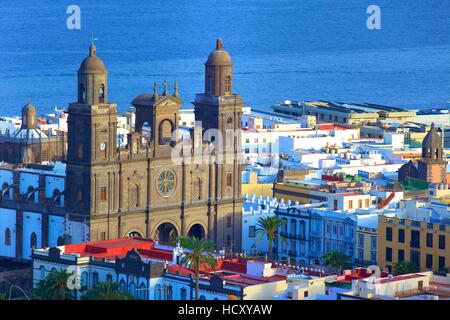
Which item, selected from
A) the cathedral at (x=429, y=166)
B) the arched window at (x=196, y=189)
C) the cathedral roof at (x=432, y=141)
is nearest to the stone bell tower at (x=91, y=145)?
the arched window at (x=196, y=189)

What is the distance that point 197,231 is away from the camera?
11731cm

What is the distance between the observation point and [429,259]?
104750 mm

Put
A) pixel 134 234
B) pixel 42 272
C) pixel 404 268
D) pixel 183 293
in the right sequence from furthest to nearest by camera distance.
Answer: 1. pixel 134 234
2. pixel 42 272
3. pixel 404 268
4. pixel 183 293

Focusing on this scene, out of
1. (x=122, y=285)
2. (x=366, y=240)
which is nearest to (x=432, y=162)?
(x=366, y=240)

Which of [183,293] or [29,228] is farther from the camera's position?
[29,228]

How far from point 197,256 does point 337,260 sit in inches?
487

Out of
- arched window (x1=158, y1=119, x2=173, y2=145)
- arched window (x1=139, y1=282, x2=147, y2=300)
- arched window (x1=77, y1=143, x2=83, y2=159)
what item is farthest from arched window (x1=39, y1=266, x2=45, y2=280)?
arched window (x1=158, y1=119, x2=173, y2=145)

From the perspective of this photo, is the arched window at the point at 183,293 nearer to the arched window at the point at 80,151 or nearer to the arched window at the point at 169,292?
the arched window at the point at 169,292

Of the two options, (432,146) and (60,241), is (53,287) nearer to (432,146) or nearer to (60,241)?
(60,241)

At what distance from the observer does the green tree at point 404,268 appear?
10156cm

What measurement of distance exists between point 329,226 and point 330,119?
5685 centimetres

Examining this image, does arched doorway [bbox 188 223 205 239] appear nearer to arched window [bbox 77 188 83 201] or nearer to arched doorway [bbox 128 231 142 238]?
arched doorway [bbox 128 231 142 238]
